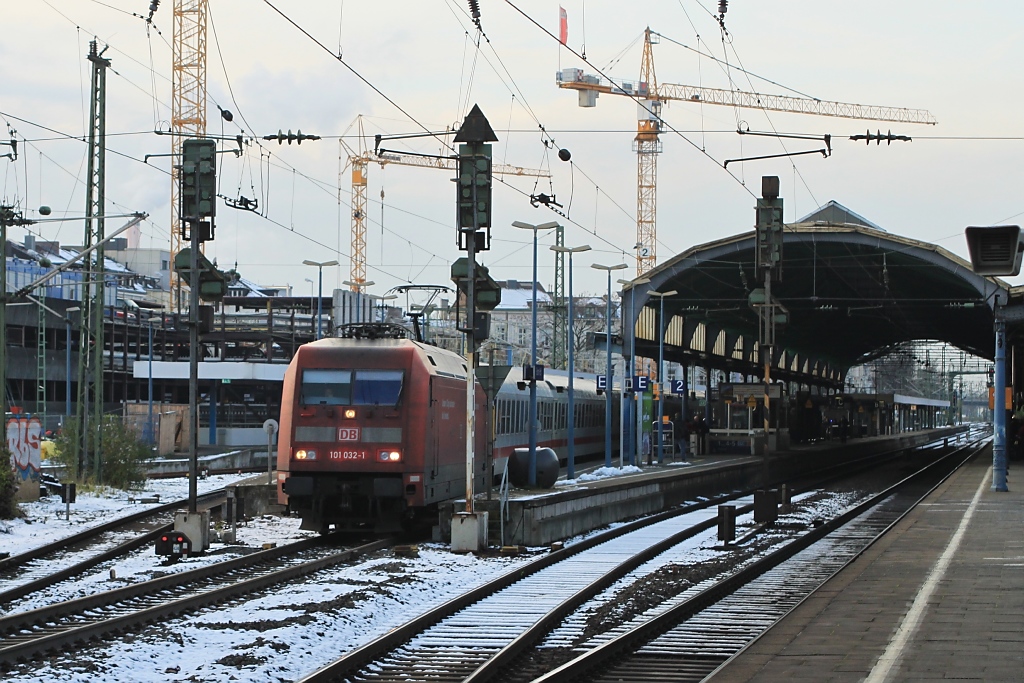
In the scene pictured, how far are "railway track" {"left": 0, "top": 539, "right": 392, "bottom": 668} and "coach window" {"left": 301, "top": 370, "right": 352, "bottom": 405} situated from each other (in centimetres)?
253

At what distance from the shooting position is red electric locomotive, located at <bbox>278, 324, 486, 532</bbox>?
2072 cm

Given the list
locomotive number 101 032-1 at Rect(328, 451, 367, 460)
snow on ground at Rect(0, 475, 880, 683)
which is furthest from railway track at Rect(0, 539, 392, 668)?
locomotive number 101 032-1 at Rect(328, 451, 367, 460)

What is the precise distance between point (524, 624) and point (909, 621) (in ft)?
12.8

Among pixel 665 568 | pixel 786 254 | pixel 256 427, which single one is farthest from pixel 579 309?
pixel 665 568

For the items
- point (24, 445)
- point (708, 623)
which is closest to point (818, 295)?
point (24, 445)

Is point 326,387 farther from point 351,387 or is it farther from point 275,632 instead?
point 275,632

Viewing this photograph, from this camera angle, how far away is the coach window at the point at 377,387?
822 inches

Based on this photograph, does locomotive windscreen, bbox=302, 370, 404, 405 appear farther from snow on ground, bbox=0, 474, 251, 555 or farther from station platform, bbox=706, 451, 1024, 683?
station platform, bbox=706, 451, 1024, 683

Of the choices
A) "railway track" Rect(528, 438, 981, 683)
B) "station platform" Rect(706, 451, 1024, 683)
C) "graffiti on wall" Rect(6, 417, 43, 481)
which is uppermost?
"graffiti on wall" Rect(6, 417, 43, 481)

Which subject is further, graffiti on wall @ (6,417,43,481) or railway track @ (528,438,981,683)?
graffiti on wall @ (6,417,43,481)

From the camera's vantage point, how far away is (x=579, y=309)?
119938 millimetres

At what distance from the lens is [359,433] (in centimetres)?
2081

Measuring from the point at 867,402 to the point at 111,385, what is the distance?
51.5 metres

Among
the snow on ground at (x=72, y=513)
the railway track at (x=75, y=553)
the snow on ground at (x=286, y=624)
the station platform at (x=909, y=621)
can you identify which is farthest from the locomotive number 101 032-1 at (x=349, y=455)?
the station platform at (x=909, y=621)
